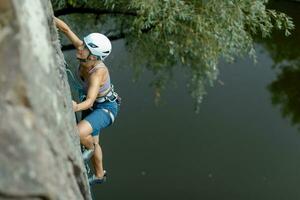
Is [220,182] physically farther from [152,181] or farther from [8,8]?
[8,8]

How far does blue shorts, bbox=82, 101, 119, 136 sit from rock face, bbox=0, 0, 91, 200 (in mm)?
2664

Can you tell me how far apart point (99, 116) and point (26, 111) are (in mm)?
3063

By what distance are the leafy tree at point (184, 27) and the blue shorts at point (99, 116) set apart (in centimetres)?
334

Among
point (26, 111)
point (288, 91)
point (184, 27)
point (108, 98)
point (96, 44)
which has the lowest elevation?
point (288, 91)

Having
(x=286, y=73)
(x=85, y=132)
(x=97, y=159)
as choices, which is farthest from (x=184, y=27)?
(x=286, y=73)

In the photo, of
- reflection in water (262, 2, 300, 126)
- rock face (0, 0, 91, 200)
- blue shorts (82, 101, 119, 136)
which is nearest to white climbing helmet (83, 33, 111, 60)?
blue shorts (82, 101, 119, 136)

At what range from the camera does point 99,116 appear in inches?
237

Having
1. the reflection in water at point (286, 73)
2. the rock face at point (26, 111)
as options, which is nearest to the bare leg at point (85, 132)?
the rock face at point (26, 111)

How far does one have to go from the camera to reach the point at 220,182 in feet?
42.3

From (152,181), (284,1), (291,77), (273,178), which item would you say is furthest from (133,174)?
(284,1)

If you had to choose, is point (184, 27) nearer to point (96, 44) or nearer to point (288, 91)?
point (96, 44)

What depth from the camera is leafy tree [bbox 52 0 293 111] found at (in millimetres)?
9508

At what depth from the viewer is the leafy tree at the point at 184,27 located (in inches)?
374

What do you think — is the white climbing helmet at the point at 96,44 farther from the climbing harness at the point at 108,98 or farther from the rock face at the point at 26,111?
the rock face at the point at 26,111
